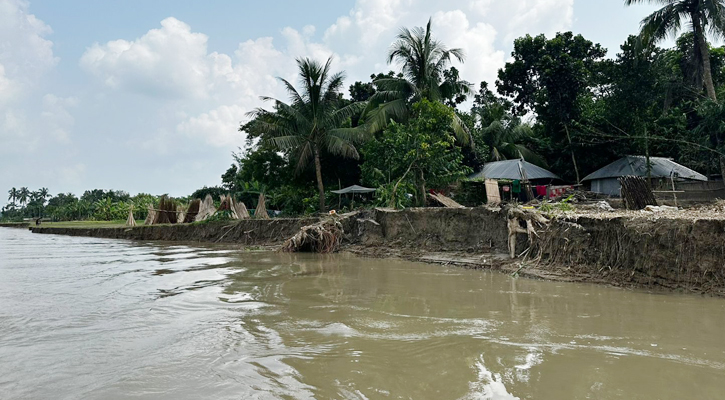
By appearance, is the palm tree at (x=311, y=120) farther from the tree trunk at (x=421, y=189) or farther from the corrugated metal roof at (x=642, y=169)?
the corrugated metal roof at (x=642, y=169)

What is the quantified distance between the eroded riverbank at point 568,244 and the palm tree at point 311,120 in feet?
25.4

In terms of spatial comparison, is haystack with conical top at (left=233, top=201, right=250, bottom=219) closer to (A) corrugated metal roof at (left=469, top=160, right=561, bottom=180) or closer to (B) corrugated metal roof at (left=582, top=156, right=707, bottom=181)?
(A) corrugated metal roof at (left=469, top=160, right=561, bottom=180)

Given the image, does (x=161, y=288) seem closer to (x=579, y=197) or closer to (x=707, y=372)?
(x=707, y=372)

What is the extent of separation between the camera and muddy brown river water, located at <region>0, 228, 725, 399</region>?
3166 millimetres

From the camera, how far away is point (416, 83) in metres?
21.1

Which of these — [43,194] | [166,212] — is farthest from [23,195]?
[166,212]

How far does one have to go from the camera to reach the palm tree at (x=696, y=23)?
1788 cm

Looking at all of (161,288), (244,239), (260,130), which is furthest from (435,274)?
(260,130)

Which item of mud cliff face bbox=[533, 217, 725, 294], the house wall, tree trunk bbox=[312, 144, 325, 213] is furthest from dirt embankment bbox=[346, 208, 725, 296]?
the house wall

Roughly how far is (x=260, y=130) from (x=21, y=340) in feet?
56.6

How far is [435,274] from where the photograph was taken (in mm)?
8578

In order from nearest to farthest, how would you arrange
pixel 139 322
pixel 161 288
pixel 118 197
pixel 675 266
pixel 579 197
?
1. pixel 139 322
2. pixel 675 266
3. pixel 161 288
4. pixel 579 197
5. pixel 118 197

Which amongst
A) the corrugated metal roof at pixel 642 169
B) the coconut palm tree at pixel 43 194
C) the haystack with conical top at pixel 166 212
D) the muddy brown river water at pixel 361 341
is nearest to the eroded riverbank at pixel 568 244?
the muddy brown river water at pixel 361 341

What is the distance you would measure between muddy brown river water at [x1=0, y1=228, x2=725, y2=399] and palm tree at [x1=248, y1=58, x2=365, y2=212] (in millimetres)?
13583
